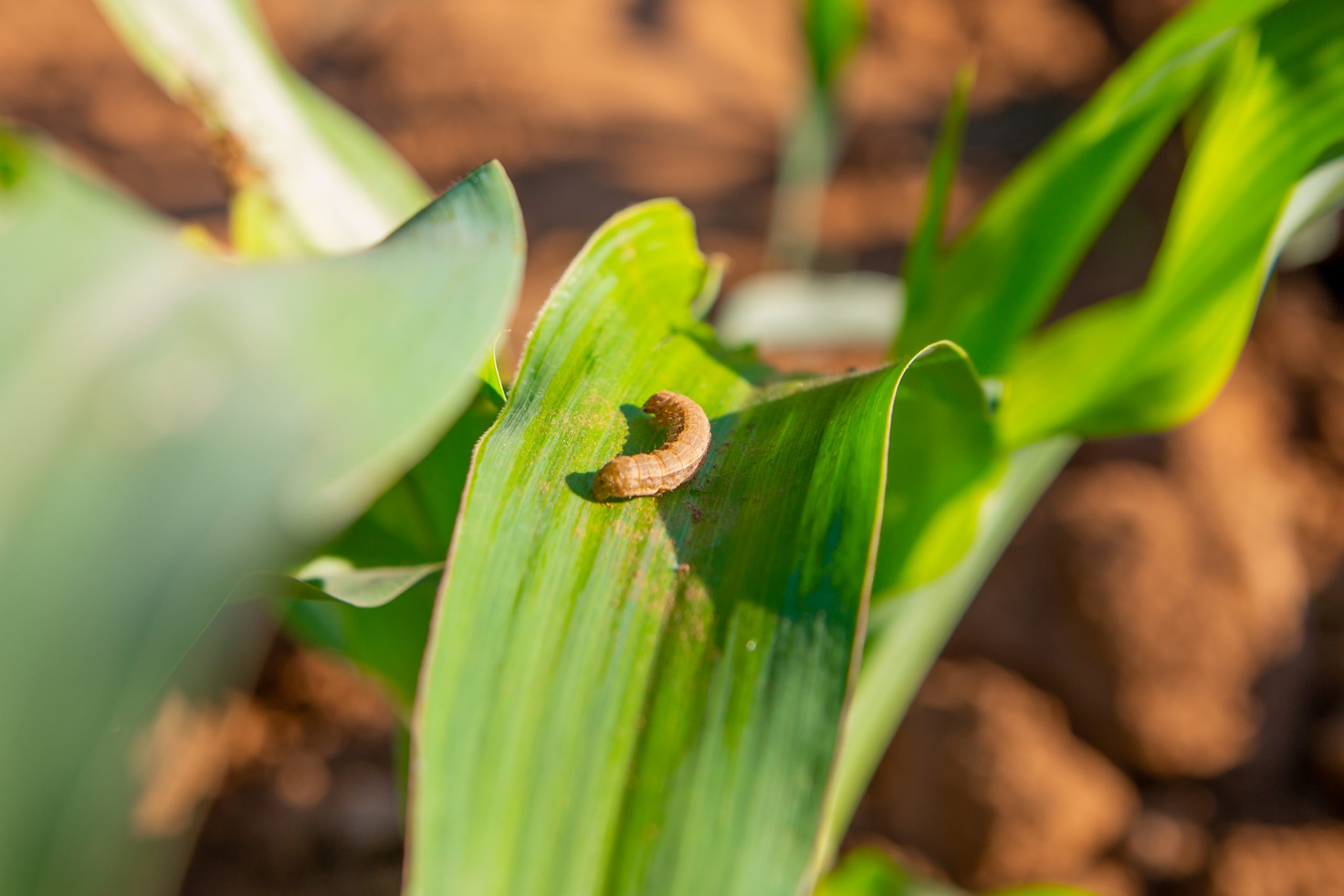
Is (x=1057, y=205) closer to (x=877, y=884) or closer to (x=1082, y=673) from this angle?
(x=877, y=884)

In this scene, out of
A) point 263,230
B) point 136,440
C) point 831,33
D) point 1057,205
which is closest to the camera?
point 136,440

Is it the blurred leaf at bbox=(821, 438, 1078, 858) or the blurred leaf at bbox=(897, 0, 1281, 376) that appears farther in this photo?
the blurred leaf at bbox=(821, 438, 1078, 858)

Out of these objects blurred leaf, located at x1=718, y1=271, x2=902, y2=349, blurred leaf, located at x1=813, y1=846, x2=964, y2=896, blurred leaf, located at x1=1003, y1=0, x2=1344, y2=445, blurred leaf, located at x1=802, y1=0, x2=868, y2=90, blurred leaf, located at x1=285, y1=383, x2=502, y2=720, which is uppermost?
blurred leaf, located at x1=802, y1=0, x2=868, y2=90

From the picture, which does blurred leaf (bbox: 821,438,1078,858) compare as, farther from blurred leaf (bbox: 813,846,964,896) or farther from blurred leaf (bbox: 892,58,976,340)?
blurred leaf (bbox: 892,58,976,340)

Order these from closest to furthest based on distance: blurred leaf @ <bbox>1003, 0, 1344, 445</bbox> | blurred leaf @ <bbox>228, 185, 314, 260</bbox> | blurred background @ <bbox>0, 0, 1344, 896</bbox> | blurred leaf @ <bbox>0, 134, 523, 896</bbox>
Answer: blurred leaf @ <bbox>0, 134, 523, 896</bbox>, blurred leaf @ <bbox>1003, 0, 1344, 445</bbox>, blurred leaf @ <bbox>228, 185, 314, 260</bbox>, blurred background @ <bbox>0, 0, 1344, 896</bbox>

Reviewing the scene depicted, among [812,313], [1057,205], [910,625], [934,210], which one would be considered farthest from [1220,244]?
[812,313]

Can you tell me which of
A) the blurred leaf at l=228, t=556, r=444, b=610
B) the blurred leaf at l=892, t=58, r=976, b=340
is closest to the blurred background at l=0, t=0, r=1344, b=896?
the blurred leaf at l=228, t=556, r=444, b=610
